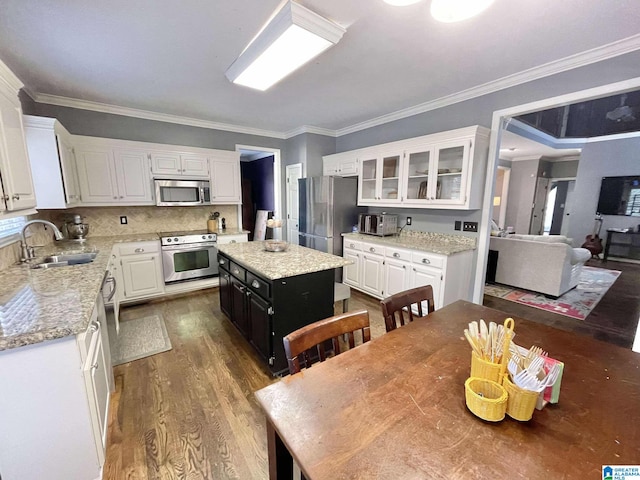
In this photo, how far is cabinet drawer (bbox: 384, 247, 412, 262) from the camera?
316 centimetres

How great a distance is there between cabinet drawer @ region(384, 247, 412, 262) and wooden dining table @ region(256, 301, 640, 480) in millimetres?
2039

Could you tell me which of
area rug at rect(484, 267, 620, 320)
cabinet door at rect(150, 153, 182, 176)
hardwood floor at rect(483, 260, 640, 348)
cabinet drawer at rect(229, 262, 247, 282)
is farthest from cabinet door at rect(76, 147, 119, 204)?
area rug at rect(484, 267, 620, 320)

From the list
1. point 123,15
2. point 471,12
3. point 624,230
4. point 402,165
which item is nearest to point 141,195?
point 123,15

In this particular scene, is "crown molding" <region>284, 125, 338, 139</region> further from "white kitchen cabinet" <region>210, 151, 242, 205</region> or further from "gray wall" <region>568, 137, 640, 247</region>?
"gray wall" <region>568, 137, 640, 247</region>

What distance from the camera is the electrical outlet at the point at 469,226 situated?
306 cm

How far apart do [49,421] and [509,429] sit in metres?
1.79

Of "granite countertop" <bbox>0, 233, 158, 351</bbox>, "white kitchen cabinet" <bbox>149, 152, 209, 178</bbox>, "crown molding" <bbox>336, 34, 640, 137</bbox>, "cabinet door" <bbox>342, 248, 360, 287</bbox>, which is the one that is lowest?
"cabinet door" <bbox>342, 248, 360, 287</bbox>

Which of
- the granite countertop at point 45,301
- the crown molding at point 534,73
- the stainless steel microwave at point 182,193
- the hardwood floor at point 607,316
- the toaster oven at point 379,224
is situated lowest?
the hardwood floor at point 607,316

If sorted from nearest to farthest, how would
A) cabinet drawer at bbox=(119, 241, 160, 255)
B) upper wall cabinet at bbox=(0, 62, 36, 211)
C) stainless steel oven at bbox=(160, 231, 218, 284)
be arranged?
upper wall cabinet at bbox=(0, 62, 36, 211)
cabinet drawer at bbox=(119, 241, 160, 255)
stainless steel oven at bbox=(160, 231, 218, 284)

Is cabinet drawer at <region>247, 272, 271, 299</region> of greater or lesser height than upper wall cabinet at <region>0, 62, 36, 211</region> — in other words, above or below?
below

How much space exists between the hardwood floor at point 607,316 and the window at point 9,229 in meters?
4.93

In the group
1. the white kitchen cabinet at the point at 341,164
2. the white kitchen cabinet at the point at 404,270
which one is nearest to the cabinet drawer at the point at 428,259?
the white kitchen cabinet at the point at 404,270

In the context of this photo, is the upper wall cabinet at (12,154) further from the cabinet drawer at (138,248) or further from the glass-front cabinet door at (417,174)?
the glass-front cabinet door at (417,174)

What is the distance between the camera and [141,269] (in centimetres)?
342
